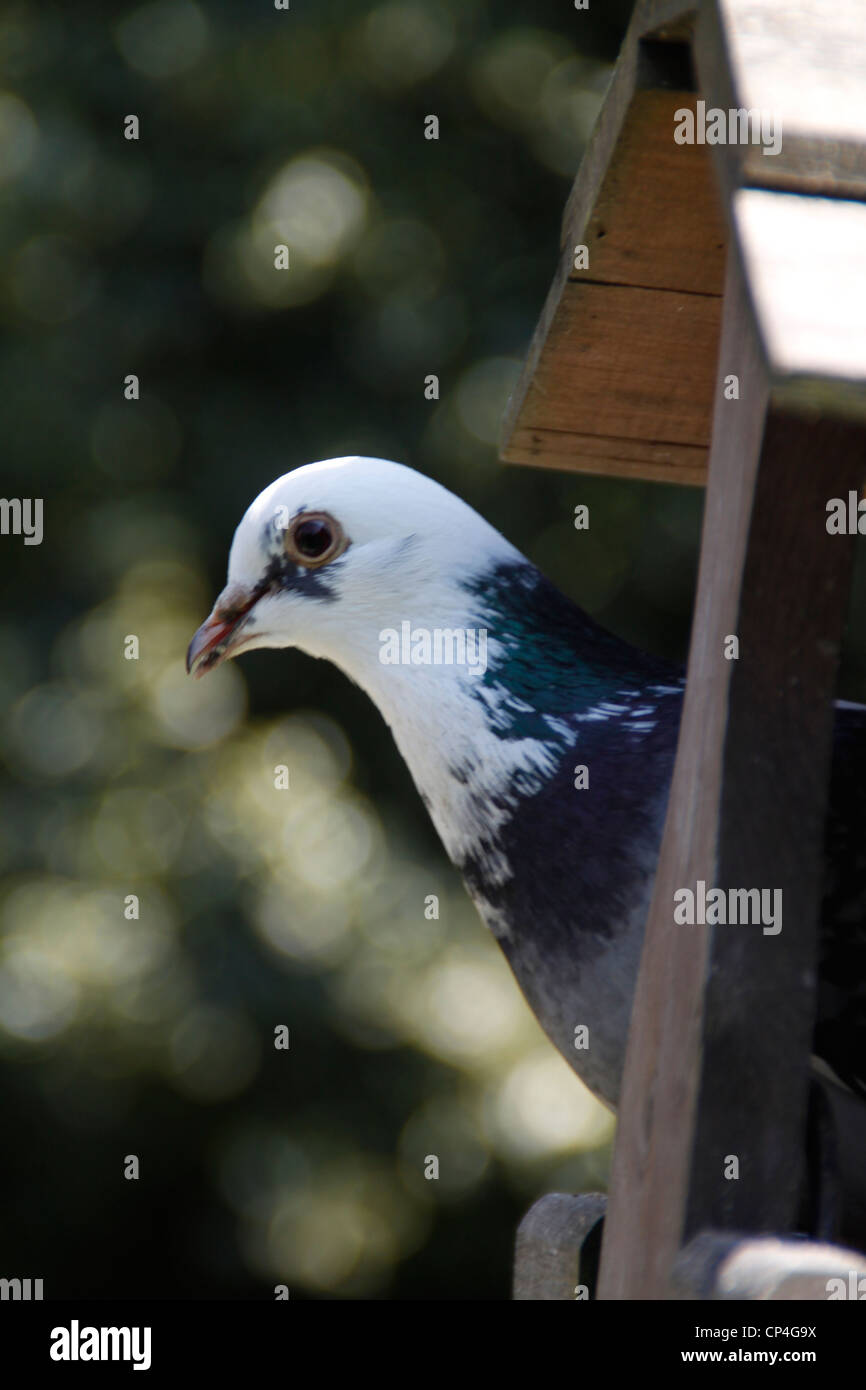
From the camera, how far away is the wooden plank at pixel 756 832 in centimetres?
133

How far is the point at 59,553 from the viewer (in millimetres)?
4863

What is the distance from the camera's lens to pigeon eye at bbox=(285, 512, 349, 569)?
2100 millimetres

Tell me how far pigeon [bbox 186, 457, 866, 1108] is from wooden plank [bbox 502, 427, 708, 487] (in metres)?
0.27

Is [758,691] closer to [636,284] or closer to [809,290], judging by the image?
[809,290]

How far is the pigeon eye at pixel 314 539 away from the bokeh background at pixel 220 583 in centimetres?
252

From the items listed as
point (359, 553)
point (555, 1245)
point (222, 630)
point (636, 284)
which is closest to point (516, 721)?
point (359, 553)

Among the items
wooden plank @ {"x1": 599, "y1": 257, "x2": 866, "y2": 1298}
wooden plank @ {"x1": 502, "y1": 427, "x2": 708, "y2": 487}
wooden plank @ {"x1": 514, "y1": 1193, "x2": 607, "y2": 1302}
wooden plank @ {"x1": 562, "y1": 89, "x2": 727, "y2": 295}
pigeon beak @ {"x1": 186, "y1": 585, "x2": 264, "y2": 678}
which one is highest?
wooden plank @ {"x1": 562, "y1": 89, "x2": 727, "y2": 295}

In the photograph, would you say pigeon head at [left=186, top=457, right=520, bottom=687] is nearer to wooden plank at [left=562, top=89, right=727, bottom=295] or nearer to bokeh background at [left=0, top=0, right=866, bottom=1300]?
wooden plank at [left=562, top=89, right=727, bottom=295]

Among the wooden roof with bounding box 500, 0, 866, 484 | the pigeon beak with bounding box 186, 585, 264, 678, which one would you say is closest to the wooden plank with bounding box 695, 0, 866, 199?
the wooden roof with bounding box 500, 0, 866, 484

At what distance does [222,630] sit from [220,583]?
2.61 meters

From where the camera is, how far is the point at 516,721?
1.95m

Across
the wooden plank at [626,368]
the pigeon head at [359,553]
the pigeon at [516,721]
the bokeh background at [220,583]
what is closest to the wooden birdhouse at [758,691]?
the pigeon at [516,721]
